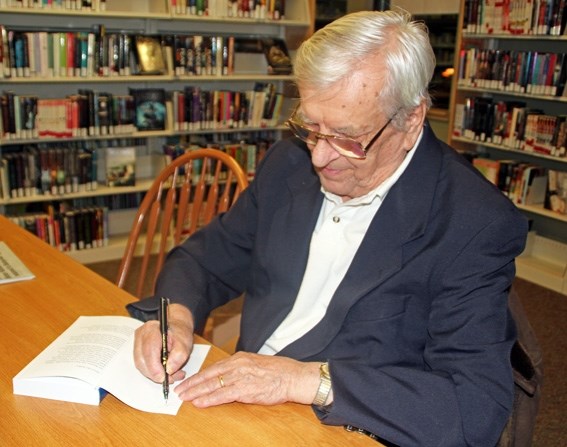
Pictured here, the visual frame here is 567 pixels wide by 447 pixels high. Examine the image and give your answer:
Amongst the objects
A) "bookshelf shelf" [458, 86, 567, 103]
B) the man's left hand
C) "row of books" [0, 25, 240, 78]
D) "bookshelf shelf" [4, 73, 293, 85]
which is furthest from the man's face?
"bookshelf shelf" [458, 86, 567, 103]

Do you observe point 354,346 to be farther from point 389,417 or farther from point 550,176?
point 550,176

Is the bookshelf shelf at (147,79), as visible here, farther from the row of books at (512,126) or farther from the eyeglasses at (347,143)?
the eyeglasses at (347,143)

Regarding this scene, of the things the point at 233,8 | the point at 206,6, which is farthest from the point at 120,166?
the point at 233,8

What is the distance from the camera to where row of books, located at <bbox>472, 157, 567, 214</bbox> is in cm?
390

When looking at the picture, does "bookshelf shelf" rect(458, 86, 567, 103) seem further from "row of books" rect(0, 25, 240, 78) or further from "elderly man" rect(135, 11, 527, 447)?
"elderly man" rect(135, 11, 527, 447)

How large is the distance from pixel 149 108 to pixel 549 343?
108 inches

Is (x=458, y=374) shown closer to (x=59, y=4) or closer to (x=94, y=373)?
(x=94, y=373)

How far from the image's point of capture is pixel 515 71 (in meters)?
4.04

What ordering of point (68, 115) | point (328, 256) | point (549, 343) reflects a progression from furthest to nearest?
point (68, 115) < point (549, 343) < point (328, 256)

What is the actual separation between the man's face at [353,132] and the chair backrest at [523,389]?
1.34ft

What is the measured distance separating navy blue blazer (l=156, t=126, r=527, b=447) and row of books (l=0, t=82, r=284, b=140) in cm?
250

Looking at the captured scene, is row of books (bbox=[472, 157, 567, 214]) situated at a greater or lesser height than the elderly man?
lesser

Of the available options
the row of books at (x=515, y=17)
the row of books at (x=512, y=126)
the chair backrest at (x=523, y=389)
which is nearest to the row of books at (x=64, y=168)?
the row of books at (x=512, y=126)

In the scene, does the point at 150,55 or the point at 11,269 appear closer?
the point at 11,269
